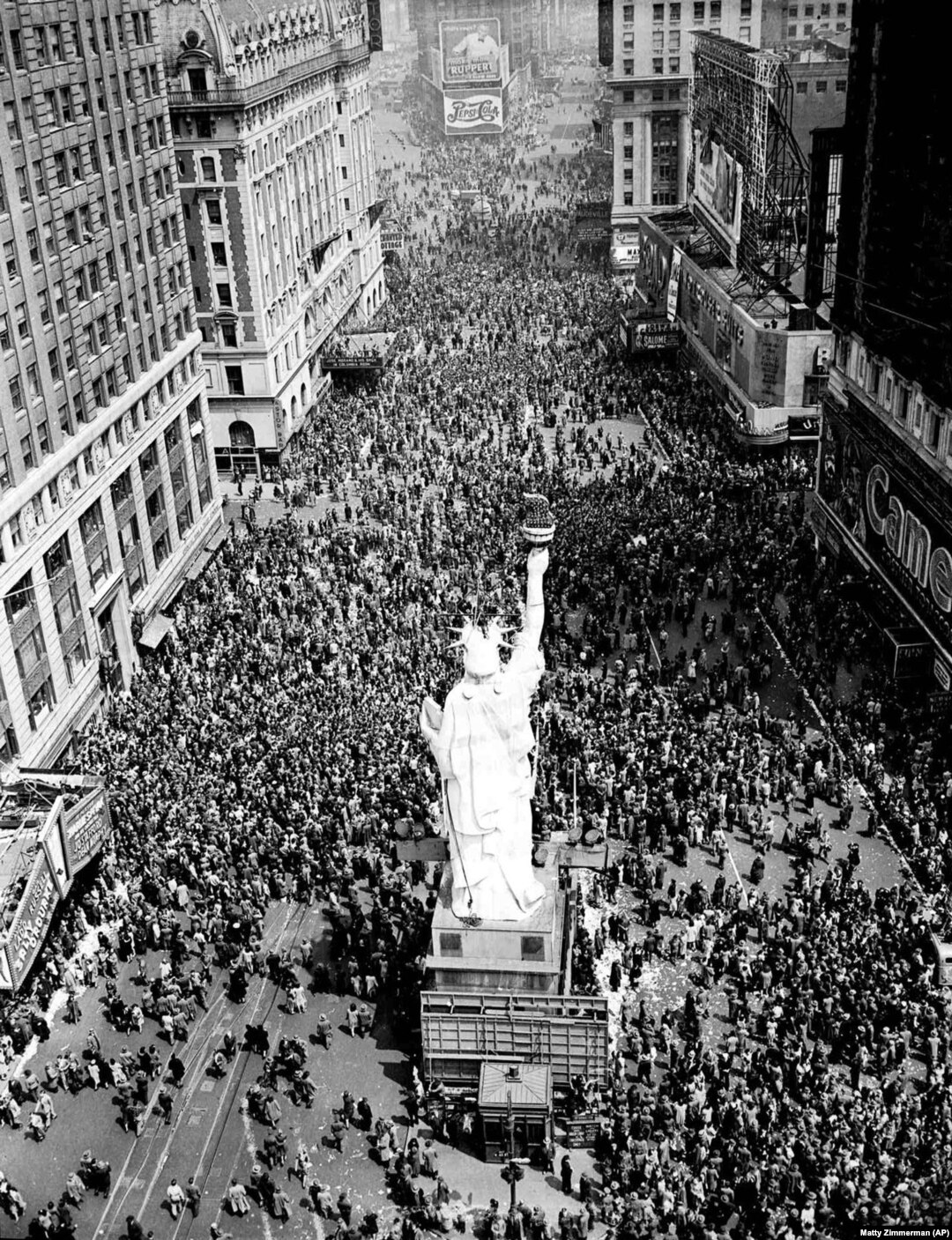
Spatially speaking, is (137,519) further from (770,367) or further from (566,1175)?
(566,1175)

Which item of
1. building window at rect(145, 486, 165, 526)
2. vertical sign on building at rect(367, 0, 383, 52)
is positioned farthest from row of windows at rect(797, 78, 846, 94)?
building window at rect(145, 486, 165, 526)

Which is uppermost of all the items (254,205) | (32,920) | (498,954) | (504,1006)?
(254,205)

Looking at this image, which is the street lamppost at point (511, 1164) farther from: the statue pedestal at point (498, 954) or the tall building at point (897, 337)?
the tall building at point (897, 337)

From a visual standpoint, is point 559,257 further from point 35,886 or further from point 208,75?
point 35,886

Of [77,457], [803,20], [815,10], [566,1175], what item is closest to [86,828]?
[566,1175]

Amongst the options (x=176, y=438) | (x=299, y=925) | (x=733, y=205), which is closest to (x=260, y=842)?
(x=299, y=925)

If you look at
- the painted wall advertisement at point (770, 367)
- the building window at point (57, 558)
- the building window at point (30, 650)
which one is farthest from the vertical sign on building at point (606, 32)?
the building window at point (30, 650)

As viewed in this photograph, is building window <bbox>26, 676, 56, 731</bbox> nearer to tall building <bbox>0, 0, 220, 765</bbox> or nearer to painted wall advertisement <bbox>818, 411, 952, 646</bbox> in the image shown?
tall building <bbox>0, 0, 220, 765</bbox>
